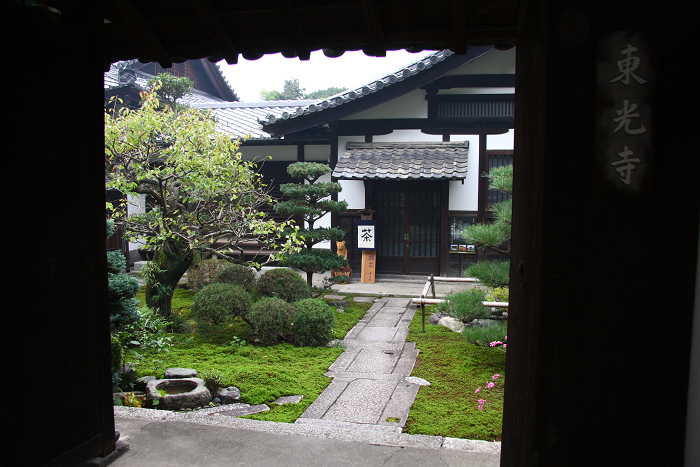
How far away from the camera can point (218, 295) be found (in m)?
6.98

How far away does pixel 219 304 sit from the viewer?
22.7ft

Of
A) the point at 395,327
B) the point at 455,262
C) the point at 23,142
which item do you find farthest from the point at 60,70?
the point at 455,262

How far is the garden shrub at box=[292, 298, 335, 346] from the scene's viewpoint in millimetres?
6789

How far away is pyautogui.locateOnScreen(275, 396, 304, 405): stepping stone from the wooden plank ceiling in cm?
327

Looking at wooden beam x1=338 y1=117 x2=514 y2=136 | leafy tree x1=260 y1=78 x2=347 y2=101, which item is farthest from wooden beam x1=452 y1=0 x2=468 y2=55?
leafy tree x1=260 y1=78 x2=347 y2=101

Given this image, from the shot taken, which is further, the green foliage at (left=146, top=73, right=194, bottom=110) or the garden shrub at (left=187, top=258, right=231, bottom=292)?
the green foliage at (left=146, top=73, right=194, bottom=110)

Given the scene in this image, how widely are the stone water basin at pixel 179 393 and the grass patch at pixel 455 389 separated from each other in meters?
2.06

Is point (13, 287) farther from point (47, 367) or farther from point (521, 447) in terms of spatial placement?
point (521, 447)

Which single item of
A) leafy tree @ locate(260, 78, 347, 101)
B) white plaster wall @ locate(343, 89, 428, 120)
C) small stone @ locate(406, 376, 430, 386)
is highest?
leafy tree @ locate(260, 78, 347, 101)

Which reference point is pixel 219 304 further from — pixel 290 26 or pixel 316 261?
pixel 290 26

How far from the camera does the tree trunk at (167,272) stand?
24.4 ft

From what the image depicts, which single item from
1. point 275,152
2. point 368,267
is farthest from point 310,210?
point 275,152

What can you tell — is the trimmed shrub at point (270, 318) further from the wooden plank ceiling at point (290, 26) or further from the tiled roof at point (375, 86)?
the tiled roof at point (375, 86)

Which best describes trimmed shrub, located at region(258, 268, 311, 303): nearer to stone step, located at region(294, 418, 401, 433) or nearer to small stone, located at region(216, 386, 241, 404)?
small stone, located at region(216, 386, 241, 404)
